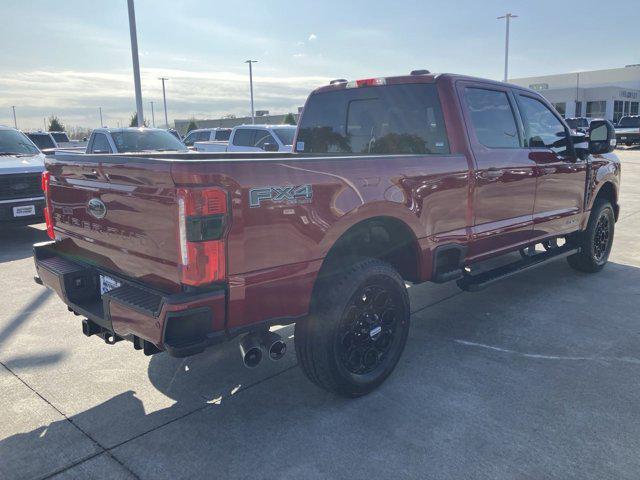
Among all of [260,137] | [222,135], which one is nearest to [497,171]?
[260,137]

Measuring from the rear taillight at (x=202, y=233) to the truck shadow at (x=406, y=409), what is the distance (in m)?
1.02

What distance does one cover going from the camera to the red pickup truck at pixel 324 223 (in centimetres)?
260

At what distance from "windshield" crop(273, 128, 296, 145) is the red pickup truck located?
8.51 meters

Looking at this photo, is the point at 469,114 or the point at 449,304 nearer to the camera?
the point at 469,114

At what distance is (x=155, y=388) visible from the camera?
3607mm

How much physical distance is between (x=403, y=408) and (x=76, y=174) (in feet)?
8.17

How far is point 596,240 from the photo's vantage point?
6352mm

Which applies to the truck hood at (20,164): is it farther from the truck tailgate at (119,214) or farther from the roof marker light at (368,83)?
the roof marker light at (368,83)

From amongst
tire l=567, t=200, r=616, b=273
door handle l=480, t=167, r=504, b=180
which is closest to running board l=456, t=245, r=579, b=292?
tire l=567, t=200, r=616, b=273

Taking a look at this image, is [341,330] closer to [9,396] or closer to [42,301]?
[9,396]

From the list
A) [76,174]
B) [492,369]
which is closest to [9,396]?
[76,174]

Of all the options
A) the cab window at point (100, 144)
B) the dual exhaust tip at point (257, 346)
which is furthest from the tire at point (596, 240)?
the cab window at point (100, 144)

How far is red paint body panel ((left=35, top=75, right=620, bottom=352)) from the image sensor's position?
8.65 feet

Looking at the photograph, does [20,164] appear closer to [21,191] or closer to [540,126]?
[21,191]
